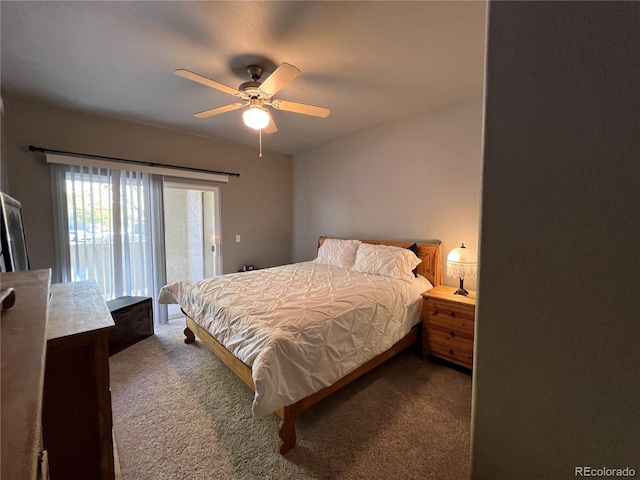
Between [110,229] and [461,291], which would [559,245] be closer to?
[461,291]

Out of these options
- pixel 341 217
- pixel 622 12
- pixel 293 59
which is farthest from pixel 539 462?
pixel 341 217

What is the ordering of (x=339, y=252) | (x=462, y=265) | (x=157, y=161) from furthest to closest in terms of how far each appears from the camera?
(x=339, y=252)
(x=157, y=161)
(x=462, y=265)

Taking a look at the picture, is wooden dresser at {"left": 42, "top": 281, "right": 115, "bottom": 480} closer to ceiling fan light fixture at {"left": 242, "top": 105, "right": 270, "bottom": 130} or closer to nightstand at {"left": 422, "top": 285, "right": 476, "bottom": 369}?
ceiling fan light fixture at {"left": 242, "top": 105, "right": 270, "bottom": 130}

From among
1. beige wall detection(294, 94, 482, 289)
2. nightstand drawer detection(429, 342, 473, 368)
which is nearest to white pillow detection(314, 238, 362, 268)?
beige wall detection(294, 94, 482, 289)

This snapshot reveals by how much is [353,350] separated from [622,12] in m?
1.90

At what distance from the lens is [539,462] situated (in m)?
0.60

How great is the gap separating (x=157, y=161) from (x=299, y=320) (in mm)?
A: 3003

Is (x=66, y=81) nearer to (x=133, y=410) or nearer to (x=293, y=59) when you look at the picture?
(x=293, y=59)

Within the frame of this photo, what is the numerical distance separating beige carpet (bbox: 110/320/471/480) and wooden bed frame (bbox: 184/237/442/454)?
0.15 m

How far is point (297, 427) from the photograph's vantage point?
175cm

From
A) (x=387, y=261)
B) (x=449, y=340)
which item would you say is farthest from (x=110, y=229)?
(x=449, y=340)

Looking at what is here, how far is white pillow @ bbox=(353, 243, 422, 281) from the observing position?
112 inches

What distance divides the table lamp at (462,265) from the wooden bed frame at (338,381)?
344 millimetres
